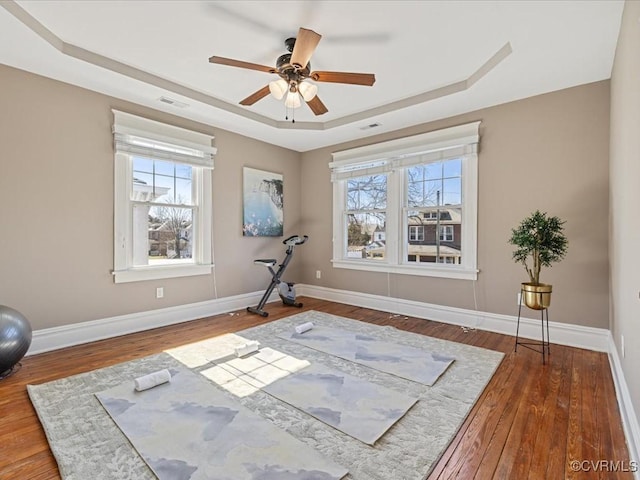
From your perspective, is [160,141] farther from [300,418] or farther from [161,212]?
[300,418]

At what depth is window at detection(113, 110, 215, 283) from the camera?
11.5 ft

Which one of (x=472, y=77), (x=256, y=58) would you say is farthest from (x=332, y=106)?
(x=472, y=77)

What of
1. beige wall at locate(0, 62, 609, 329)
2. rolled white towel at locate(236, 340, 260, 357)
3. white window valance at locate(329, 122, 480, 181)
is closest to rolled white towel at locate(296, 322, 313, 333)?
rolled white towel at locate(236, 340, 260, 357)

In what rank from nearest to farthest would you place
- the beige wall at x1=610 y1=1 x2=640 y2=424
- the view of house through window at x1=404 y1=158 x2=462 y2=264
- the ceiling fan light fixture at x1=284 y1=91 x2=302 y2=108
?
1. the beige wall at x1=610 y1=1 x2=640 y2=424
2. the ceiling fan light fixture at x1=284 y1=91 x2=302 y2=108
3. the view of house through window at x1=404 y1=158 x2=462 y2=264

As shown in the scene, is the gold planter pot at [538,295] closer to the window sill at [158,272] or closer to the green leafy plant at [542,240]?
the green leafy plant at [542,240]

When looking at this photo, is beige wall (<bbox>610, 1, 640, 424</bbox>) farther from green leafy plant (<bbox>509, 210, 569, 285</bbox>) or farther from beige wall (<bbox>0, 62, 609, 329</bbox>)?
beige wall (<bbox>0, 62, 609, 329</bbox>)

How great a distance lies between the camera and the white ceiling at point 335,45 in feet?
7.16

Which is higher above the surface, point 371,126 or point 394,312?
point 371,126

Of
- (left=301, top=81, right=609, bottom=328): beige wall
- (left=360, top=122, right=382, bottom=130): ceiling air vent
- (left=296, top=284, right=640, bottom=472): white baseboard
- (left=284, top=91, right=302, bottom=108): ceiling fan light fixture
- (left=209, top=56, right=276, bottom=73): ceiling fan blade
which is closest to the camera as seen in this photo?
(left=296, top=284, right=640, bottom=472): white baseboard

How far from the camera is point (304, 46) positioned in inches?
85.7

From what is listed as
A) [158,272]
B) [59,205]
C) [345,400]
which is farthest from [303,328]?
[59,205]

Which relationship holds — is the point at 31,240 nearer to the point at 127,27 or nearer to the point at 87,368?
the point at 87,368

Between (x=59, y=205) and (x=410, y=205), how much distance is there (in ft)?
13.4

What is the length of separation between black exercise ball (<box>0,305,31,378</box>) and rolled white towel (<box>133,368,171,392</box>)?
3.28 feet
